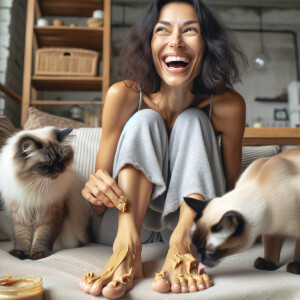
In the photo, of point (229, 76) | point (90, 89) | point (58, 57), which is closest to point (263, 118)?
point (90, 89)

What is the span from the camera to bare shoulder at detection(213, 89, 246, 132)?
1.12 m

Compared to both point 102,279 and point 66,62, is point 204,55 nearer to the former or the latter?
point 102,279

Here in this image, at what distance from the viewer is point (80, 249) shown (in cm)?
105

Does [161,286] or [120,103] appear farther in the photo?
[120,103]

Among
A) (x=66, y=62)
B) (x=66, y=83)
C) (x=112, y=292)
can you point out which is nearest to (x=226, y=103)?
(x=112, y=292)

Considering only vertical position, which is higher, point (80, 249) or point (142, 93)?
point (142, 93)

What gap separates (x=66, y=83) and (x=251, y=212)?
275 centimetres

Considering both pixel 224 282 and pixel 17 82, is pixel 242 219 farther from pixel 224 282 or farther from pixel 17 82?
pixel 17 82

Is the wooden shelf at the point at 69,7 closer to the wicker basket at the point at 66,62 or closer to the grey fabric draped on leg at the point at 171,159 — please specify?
the wicker basket at the point at 66,62

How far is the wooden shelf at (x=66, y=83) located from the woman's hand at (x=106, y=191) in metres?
2.19

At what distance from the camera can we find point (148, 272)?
0.85m

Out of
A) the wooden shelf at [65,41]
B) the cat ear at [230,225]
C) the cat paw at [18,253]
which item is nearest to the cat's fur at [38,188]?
the cat paw at [18,253]

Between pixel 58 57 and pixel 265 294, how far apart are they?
268 centimetres

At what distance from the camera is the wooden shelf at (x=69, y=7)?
3130 millimetres
